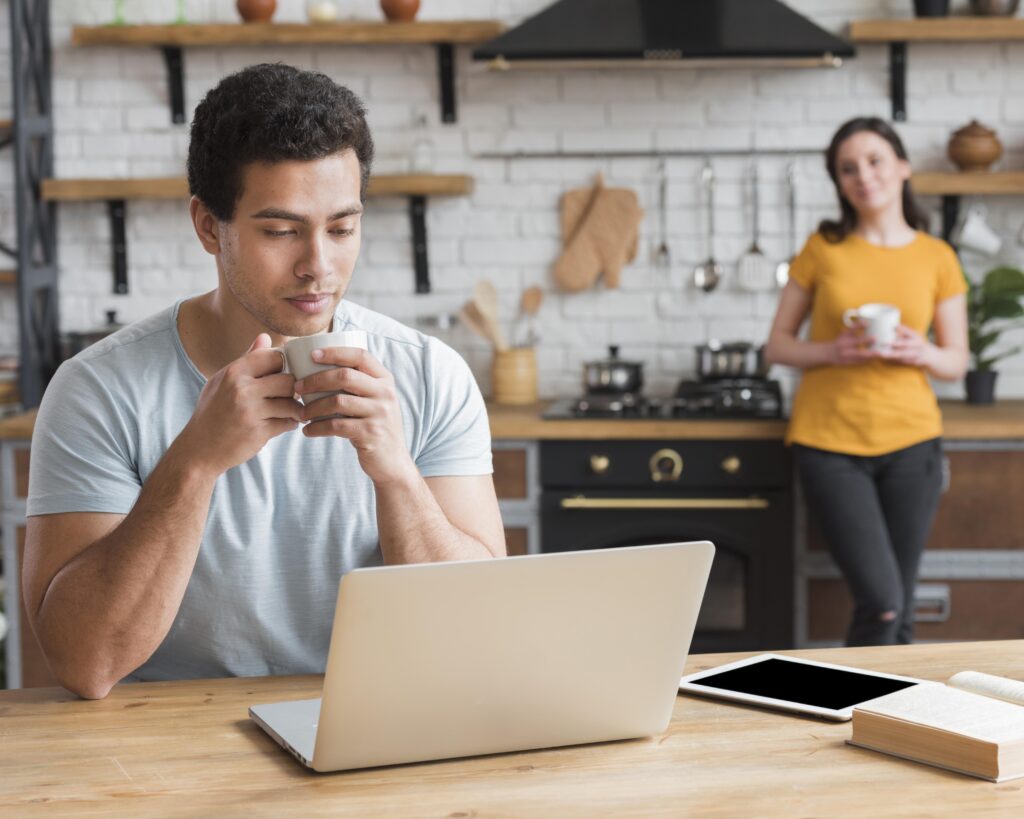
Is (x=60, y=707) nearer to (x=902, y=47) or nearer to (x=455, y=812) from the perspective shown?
(x=455, y=812)

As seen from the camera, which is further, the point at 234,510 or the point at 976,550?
the point at 976,550

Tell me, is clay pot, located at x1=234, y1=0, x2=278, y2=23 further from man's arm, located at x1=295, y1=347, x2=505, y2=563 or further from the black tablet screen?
the black tablet screen

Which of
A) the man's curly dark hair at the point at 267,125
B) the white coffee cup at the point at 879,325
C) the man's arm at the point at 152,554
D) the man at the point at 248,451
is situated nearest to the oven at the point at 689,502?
the white coffee cup at the point at 879,325

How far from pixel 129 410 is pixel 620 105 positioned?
266 centimetres

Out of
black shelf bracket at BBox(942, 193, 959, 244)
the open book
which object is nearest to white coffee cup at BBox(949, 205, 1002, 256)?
black shelf bracket at BBox(942, 193, 959, 244)

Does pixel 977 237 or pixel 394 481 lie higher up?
pixel 977 237

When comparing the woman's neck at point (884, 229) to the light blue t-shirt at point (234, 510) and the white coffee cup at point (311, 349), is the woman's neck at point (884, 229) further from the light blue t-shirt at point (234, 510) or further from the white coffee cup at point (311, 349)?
the white coffee cup at point (311, 349)

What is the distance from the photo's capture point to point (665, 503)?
3.54 m

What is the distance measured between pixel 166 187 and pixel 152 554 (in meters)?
2.65

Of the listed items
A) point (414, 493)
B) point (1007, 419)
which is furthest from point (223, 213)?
point (1007, 419)

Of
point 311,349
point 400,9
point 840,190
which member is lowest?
point 311,349

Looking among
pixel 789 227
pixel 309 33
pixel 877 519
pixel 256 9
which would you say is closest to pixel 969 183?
pixel 789 227

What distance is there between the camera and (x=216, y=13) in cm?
415

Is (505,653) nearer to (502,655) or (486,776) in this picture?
(502,655)
